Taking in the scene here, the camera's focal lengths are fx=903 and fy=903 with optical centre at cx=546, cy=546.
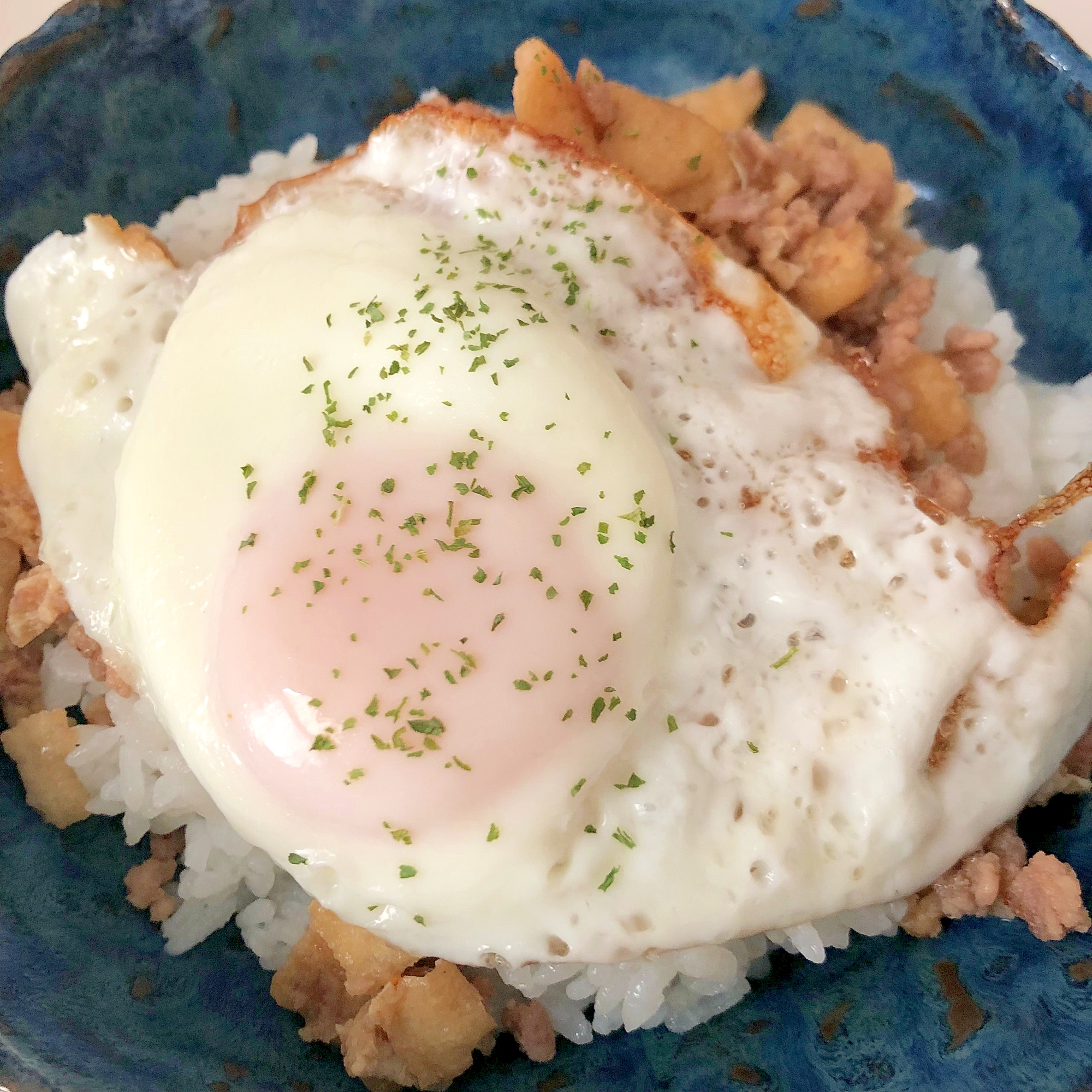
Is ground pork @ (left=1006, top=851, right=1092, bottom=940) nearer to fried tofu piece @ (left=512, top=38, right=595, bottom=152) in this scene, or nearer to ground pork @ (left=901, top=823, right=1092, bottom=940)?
ground pork @ (left=901, top=823, right=1092, bottom=940)

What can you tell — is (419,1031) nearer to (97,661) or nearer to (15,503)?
(97,661)

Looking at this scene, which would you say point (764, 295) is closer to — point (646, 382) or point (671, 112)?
point (646, 382)

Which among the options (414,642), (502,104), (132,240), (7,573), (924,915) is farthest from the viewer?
(502,104)

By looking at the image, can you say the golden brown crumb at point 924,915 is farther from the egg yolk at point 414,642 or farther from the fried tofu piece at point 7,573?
the fried tofu piece at point 7,573

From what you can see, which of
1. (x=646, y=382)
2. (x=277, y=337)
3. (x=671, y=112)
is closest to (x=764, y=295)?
(x=646, y=382)

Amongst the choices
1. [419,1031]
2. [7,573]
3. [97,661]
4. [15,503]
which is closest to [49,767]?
[97,661]

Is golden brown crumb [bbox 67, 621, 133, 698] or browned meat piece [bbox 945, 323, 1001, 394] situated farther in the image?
browned meat piece [bbox 945, 323, 1001, 394]

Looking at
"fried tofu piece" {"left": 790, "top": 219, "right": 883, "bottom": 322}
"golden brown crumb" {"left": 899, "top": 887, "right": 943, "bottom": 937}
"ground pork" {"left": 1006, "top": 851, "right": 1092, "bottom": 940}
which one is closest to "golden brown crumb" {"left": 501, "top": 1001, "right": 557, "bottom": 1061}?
"golden brown crumb" {"left": 899, "top": 887, "right": 943, "bottom": 937}
